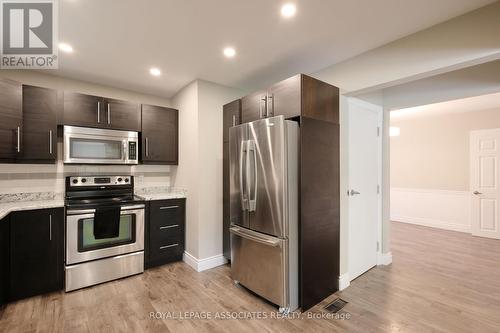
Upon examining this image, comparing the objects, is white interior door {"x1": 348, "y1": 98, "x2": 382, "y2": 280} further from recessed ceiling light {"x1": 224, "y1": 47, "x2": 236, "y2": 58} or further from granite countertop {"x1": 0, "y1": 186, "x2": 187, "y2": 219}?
granite countertop {"x1": 0, "y1": 186, "x2": 187, "y2": 219}

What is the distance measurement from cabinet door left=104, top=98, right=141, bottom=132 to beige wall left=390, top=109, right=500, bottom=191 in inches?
245

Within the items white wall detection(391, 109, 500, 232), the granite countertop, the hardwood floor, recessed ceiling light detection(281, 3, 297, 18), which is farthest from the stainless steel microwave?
white wall detection(391, 109, 500, 232)

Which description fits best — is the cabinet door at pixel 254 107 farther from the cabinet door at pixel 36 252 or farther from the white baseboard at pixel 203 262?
the cabinet door at pixel 36 252

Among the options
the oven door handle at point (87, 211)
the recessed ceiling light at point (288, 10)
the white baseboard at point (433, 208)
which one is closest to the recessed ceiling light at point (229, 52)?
the recessed ceiling light at point (288, 10)

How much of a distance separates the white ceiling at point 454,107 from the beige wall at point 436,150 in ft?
0.80

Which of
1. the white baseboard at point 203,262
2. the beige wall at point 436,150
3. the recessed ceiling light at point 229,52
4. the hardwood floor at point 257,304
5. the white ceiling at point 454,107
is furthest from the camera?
the beige wall at point 436,150

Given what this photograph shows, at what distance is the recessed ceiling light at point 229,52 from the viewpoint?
7.90ft

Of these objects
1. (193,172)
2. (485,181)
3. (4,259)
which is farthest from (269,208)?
(485,181)

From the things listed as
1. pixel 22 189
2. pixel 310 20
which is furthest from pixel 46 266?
pixel 310 20

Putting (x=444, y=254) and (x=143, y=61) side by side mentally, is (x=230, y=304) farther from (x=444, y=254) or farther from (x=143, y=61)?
(x=444, y=254)

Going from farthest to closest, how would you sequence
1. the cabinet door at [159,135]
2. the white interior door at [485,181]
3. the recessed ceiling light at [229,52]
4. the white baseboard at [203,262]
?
the white interior door at [485,181], the cabinet door at [159,135], the white baseboard at [203,262], the recessed ceiling light at [229,52]

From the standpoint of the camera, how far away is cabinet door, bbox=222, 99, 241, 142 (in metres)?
2.96

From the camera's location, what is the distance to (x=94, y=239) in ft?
8.91

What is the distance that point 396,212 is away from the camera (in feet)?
20.2
